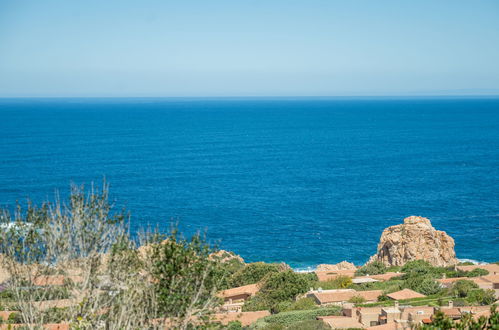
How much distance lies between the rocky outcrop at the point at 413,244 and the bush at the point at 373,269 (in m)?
2.18

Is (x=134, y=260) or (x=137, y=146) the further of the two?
(x=137, y=146)

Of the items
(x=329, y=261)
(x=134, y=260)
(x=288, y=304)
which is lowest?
(x=329, y=261)

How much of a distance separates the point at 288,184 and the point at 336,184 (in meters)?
6.70

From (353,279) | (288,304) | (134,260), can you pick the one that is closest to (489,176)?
(353,279)

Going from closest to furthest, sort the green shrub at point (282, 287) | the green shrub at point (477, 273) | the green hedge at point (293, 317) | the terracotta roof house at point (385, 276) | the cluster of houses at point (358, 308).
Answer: the cluster of houses at point (358, 308) < the green hedge at point (293, 317) < the green shrub at point (282, 287) < the green shrub at point (477, 273) < the terracotta roof house at point (385, 276)

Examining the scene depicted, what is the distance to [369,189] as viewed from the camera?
72375 millimetres

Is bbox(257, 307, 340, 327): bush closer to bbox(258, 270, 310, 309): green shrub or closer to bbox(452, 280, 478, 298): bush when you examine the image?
bbox(258, 270, 310, 309): green shrub

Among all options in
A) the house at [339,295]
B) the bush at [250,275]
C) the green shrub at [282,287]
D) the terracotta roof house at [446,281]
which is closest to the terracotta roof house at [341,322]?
the house at [339,295]

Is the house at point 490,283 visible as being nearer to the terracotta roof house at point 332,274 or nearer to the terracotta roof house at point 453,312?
the terracotta roof house at point 453,312

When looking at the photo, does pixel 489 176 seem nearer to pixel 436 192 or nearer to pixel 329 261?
pixel 436 192

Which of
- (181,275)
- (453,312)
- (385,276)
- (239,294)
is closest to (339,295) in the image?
(239,294)

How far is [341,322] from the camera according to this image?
73.4ft

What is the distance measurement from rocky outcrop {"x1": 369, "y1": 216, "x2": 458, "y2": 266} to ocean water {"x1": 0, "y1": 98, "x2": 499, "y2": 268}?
22.8 feet

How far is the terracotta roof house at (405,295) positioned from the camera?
27.0 meters
